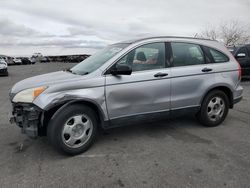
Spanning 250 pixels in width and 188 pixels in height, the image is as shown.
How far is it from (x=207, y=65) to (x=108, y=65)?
198 cm

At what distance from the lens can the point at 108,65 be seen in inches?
131

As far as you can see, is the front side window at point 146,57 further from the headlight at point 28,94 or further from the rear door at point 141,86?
the headlight at point 28,94

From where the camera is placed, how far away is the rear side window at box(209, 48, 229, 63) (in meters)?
4.21

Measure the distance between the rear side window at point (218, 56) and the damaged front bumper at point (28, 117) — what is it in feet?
10.9

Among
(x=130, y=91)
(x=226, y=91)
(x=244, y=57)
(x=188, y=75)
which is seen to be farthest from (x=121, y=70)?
(x=244, y=57)

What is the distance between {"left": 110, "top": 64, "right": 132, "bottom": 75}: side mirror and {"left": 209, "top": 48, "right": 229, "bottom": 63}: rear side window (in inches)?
77.0

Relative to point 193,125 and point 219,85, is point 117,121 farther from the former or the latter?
point 219,85

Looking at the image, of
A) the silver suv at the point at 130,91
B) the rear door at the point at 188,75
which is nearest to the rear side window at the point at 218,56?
the silver suv at the point at 130,91

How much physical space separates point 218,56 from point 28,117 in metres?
3.63

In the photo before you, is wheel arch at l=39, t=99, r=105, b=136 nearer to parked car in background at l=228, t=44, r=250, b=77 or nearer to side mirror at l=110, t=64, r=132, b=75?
side mirror at l=110, t=64, r=132, b=75

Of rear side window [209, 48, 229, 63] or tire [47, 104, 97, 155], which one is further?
rear side window [209, 48, 229, 63]


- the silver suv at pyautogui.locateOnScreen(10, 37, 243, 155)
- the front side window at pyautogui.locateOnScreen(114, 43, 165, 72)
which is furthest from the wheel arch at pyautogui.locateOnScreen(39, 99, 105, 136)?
the front side window at pyautogui.locateOnScreen(114, 43, 165, 72)

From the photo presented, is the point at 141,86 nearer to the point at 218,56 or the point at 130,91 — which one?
the point at 130,91

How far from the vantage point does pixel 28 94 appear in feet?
10.0
